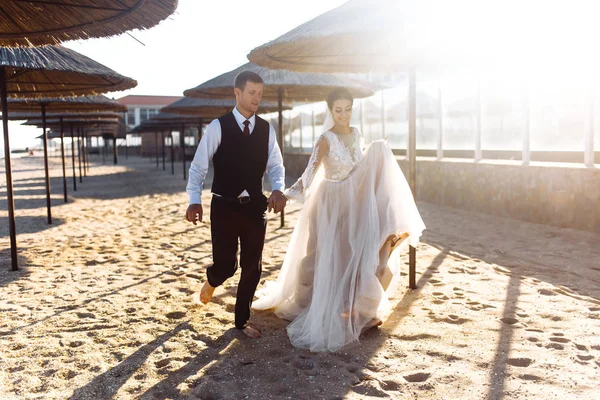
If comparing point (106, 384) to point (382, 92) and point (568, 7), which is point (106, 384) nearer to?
point (568, 7)

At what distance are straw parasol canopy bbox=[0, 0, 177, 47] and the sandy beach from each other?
210 centimetres

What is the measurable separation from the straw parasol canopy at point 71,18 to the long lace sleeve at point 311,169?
134 centimetres

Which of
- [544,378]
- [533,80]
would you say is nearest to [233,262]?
[544,378]

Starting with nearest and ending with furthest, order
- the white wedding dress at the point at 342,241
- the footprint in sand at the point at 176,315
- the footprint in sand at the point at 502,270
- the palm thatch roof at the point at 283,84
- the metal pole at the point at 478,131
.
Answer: the white wedding dress at the point at 342,241
the footprint in sand at the point at 176,315
the footprint in sand at the point at 502,270
the palm thatch roof at the point at 283,84
the metal pole at the point at 478,131

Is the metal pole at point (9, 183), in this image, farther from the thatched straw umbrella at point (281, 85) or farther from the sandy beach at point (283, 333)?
the thatched straw umbrella at point (281, 85)

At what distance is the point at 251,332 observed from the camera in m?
3.56

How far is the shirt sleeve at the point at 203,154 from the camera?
3281 millimetres

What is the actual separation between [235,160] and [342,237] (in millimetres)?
921

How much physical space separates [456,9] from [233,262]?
2.66 meters

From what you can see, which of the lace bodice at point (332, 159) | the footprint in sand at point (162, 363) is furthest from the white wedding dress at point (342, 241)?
the footprint in sand at point (162, 363)

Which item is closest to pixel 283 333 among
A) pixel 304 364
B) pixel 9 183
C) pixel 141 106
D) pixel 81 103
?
pixel 304 364

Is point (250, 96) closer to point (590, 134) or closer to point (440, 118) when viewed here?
point (590, 134)

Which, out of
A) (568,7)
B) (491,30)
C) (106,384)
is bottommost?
(106,384)

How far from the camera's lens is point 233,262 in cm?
354
